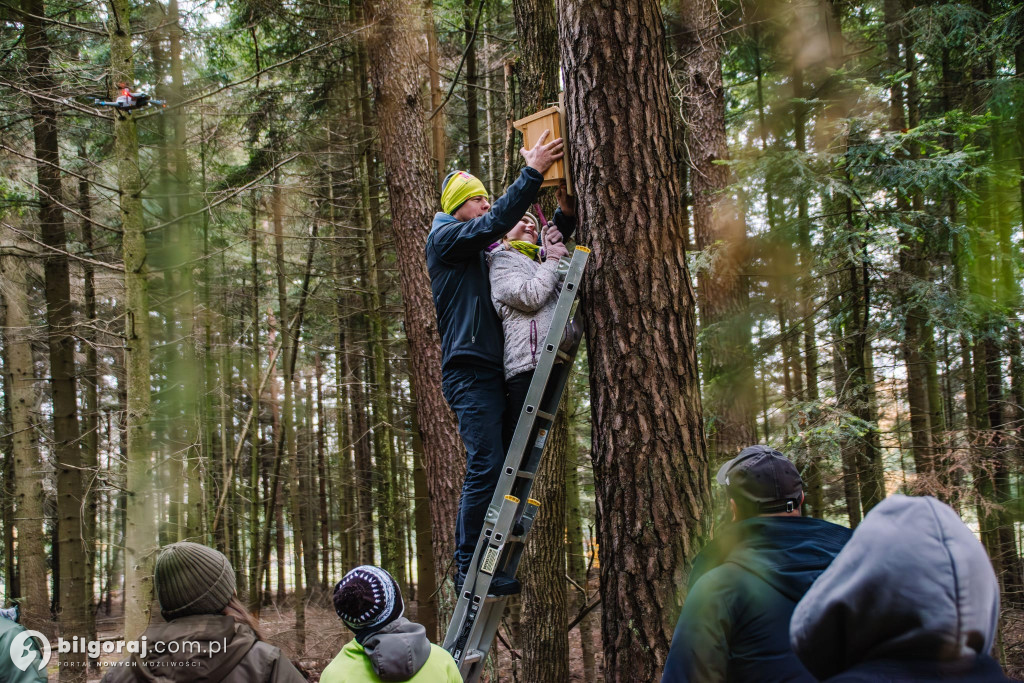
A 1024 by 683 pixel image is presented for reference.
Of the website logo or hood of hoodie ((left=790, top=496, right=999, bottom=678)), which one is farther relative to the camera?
the website logo

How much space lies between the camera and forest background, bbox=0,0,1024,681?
320cm

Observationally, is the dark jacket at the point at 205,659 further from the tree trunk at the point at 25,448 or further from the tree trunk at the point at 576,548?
the tree trunk at the point at 25,448

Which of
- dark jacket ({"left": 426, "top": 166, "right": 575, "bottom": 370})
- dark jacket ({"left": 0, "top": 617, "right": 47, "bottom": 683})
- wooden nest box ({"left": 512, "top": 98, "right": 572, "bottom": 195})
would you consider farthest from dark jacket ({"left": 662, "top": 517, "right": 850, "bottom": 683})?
dark jacket ({"left": 0, "top": 617, "right": 47, "bottom": 683})

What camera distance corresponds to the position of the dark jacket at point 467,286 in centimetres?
351

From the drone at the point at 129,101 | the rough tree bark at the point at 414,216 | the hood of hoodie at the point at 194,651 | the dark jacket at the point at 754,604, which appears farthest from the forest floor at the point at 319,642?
the dark jacket at the point at 754,604

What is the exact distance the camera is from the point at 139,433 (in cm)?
692

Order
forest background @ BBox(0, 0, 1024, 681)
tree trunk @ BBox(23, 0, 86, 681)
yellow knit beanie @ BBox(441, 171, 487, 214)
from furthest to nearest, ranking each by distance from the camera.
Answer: tree trunk @ BBox(23, 0, 86, 681) → yellow knit beanie @ BBox(441, 171, 487, 214) → forest background @ BBox(0, 0, 1024, 681)

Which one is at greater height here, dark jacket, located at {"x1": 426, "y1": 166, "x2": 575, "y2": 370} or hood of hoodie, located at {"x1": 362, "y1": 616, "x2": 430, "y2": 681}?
dark jacket, located at {"x1": 426, "y1": 166, "x2": 575, "y2": 370}

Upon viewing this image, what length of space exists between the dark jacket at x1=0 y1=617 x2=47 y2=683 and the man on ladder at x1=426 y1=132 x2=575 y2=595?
187 centimetres

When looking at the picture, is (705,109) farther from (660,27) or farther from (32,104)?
(32,104)

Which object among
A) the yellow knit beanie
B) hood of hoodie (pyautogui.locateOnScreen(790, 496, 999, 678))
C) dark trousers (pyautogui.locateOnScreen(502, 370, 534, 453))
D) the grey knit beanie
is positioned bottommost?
the grey knit beanie

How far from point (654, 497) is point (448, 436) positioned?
350 centimetres

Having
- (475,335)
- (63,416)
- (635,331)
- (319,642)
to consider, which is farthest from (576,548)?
(635,331)

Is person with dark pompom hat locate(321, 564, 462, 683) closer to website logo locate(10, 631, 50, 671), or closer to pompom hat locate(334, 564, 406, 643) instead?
pompom hat locate(334, 564, 406, 643)
